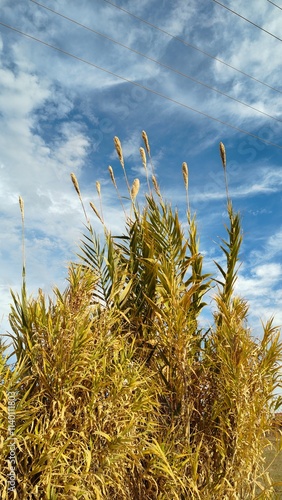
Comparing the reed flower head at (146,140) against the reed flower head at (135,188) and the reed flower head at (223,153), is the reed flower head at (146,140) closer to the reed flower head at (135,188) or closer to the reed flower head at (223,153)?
the reed flower head at (135,188)

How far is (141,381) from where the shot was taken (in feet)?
13.7

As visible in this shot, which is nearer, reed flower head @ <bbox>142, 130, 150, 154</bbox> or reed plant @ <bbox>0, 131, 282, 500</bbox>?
reed plant @ <bbox>0, 131, 282, 500</bbox>

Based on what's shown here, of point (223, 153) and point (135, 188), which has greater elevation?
point (223, 153)

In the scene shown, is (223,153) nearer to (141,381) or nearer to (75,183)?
(75,183)

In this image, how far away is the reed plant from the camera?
3.85m

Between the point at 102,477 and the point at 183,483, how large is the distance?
3.24 feet

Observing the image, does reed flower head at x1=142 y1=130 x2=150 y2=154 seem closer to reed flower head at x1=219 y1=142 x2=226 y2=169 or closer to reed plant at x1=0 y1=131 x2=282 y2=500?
reed plant at x1=0 y1=131 x2=282 y2=500

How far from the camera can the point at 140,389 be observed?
4.26 meters

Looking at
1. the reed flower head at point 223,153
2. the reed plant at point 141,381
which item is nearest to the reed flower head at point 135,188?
the reed plant at point 141,381

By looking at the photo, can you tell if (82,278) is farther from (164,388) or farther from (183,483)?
(183,483)

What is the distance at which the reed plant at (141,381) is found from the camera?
385cm

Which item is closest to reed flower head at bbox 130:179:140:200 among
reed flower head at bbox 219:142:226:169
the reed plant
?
the reed plant

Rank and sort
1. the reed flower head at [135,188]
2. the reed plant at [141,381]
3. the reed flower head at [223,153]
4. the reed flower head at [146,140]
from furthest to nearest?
the reed flower head at [223,153], the reed flower head at [146,140], the reed flower head at [135,188], the reed plant at [141,381]

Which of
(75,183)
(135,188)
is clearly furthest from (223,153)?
(75,183)
